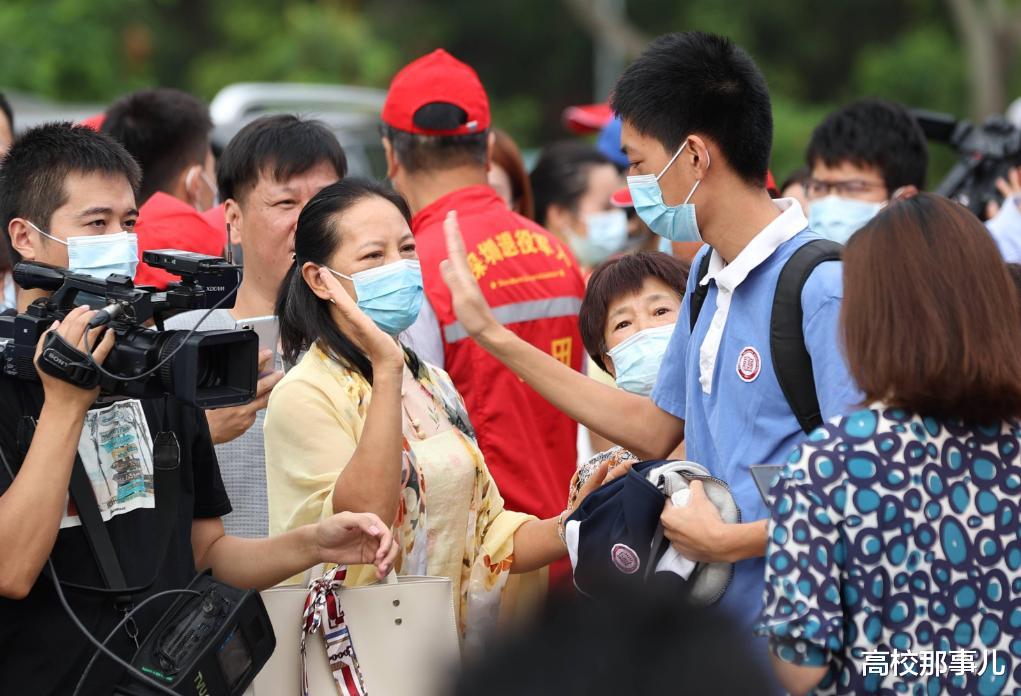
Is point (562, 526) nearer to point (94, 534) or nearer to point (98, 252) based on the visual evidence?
point (94, 534)

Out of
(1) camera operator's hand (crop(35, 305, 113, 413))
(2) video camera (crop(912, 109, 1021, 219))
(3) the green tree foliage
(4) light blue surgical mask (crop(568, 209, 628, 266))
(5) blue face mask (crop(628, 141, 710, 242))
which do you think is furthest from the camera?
(3) the green tree foliage

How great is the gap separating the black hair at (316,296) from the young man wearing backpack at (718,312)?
34cm

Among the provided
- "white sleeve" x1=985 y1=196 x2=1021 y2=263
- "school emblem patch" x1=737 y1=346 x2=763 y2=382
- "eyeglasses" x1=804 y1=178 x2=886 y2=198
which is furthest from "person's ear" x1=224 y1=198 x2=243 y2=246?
"white sleeve" x1=985 y1=196 x2=1021 y2=263

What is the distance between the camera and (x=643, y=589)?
4.34ft

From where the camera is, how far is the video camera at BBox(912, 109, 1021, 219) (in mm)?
5312

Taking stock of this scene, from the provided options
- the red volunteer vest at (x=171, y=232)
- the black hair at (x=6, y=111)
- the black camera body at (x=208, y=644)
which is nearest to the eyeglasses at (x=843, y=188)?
the red volunteer vest at (x=171, y=232)

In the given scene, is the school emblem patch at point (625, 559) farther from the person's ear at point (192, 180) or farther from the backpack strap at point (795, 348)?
the person's ear at point (192, 180)

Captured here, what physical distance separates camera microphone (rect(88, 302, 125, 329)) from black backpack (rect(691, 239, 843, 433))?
4.04 ft

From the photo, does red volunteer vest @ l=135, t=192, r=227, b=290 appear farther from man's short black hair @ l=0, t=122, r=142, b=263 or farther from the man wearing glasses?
the man wearing glasses

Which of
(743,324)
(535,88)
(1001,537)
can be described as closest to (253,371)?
(743,324)

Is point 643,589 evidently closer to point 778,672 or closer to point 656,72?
point 778,672

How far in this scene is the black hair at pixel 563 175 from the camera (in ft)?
20.3

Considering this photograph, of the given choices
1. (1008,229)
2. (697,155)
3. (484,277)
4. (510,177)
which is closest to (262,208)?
(484,277)

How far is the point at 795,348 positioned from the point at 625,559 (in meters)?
0.52
